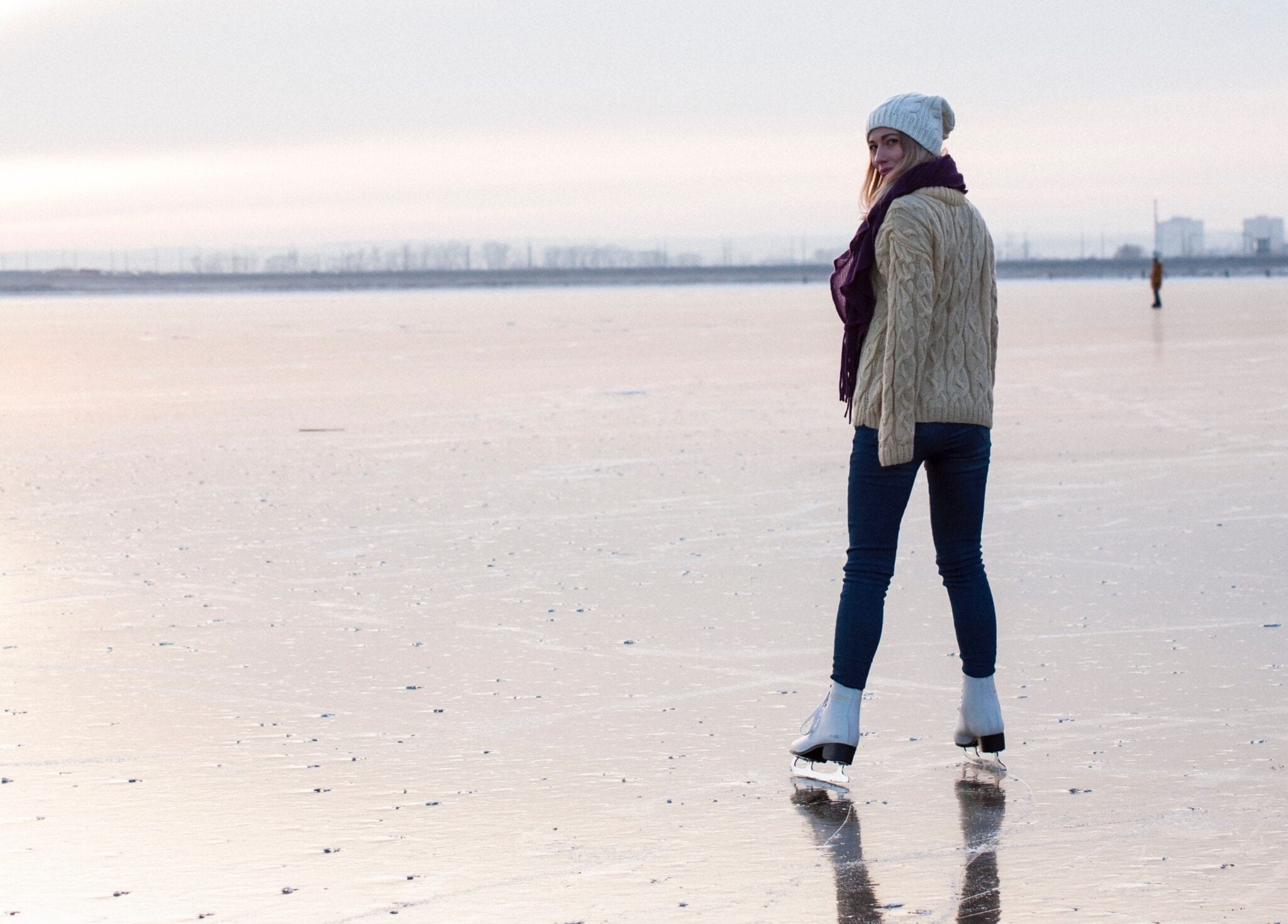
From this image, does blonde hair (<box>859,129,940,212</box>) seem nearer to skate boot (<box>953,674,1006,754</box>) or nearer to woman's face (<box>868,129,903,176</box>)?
woman's face (<box>868,129,903,176</box>)

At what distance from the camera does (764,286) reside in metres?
102

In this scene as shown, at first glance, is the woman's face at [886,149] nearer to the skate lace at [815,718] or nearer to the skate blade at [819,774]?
the skate lace at [815,718]

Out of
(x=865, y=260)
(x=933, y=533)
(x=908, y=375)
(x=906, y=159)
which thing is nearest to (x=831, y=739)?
(x=933, y=533)

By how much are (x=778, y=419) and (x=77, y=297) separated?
311 feet

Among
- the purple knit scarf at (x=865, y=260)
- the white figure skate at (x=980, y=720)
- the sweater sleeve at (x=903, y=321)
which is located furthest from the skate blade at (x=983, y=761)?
the purple knit scarf at (x=865, y=260)

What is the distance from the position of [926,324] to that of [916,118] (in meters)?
0.54

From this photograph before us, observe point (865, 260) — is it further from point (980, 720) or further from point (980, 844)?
point (980, 844)

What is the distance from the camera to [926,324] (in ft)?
15.5

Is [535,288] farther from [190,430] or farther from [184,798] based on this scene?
[184,798]

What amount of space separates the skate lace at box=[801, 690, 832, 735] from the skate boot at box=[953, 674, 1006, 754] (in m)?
0.37

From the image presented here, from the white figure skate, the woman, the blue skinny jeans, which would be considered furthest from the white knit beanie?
the white figure skate

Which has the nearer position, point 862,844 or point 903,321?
point 862,844

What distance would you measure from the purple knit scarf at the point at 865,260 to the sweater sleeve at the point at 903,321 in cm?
5

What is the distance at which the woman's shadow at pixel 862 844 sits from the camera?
3773mm
